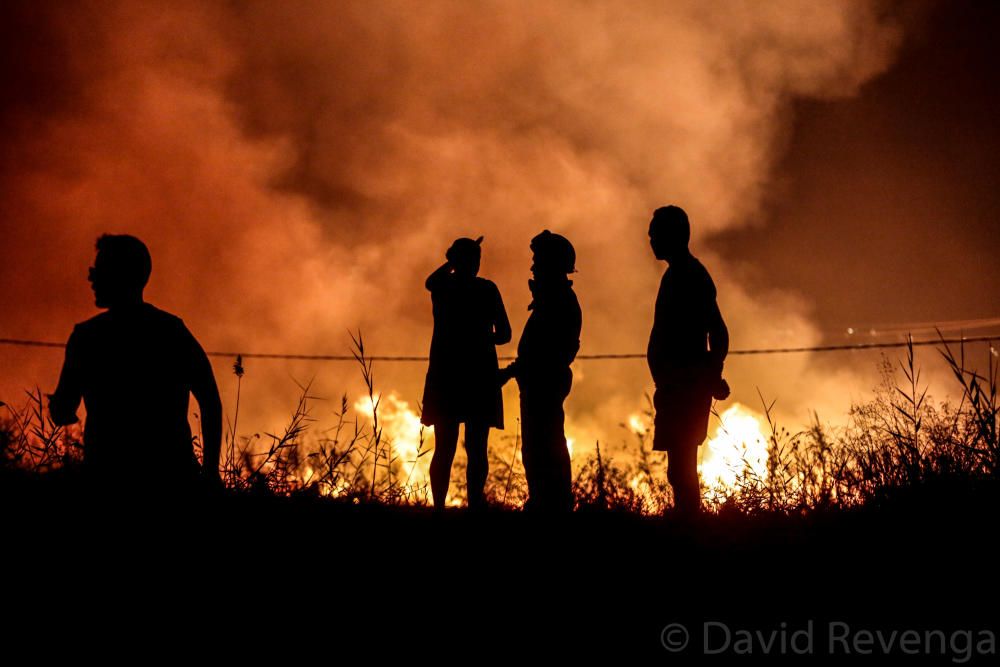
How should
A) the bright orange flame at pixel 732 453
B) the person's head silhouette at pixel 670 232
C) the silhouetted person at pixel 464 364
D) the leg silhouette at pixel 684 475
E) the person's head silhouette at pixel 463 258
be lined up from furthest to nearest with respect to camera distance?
the person's head silhouette at pixel 463 258, the silhouetted person at pixel 464 364, the bright orange flame at pixel 732 453, the person's head silhouette at pixel 670 232, the leg silhouette at pixel 684 475

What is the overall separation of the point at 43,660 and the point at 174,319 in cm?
141

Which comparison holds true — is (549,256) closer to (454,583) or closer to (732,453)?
(732,453)

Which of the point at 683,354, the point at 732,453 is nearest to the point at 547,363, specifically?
the point at 683,354

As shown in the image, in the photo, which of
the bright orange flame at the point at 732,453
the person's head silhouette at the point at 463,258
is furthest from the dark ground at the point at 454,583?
the person's head silhouette at the point at 463,258

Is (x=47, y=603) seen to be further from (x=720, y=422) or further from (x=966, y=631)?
(x=720, y=422)

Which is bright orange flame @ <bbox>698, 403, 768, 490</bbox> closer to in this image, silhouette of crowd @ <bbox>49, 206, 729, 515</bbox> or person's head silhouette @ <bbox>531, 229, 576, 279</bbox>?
silhouette of crowd @ <bbox>49, 206, 729, 515</bbox>

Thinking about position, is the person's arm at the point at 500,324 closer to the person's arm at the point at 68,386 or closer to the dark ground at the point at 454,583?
the dark ground at the point at 454,583

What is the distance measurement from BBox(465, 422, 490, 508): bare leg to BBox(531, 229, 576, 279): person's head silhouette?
1204 mm

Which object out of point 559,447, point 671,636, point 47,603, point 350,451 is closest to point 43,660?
point 47,603

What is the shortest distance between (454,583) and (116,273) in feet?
6.12

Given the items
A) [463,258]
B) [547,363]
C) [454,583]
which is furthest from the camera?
[463,258]

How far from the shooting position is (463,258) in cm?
458

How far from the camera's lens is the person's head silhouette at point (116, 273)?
8.16 feet

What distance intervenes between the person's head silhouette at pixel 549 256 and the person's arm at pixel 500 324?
1.43 ft
